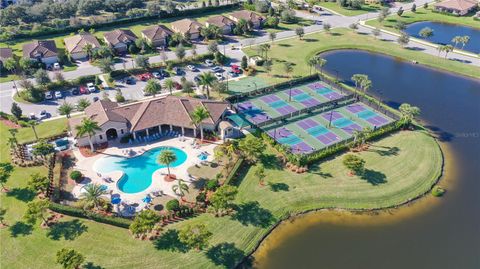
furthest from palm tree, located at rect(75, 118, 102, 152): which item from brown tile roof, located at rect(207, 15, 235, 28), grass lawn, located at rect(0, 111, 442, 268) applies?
brown tile roof, located at rect(207, 15, 235, 28)

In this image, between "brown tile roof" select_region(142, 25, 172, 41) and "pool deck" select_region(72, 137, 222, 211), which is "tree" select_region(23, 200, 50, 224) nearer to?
"pool deck" select_region(72, 137, 222, 211)

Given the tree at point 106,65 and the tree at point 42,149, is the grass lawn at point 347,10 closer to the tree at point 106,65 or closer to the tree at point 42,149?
the tree at point 106,65

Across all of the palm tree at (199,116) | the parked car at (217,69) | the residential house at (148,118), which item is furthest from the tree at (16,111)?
the parked car at (217,69)

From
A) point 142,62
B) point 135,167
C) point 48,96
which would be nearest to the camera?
point 135,167

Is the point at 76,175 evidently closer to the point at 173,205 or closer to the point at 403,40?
the point at 173,205

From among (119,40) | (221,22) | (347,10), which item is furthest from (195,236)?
(347,10)

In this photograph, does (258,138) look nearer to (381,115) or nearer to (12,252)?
(381,115)

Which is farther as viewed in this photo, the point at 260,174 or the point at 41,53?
the point at 41,53
